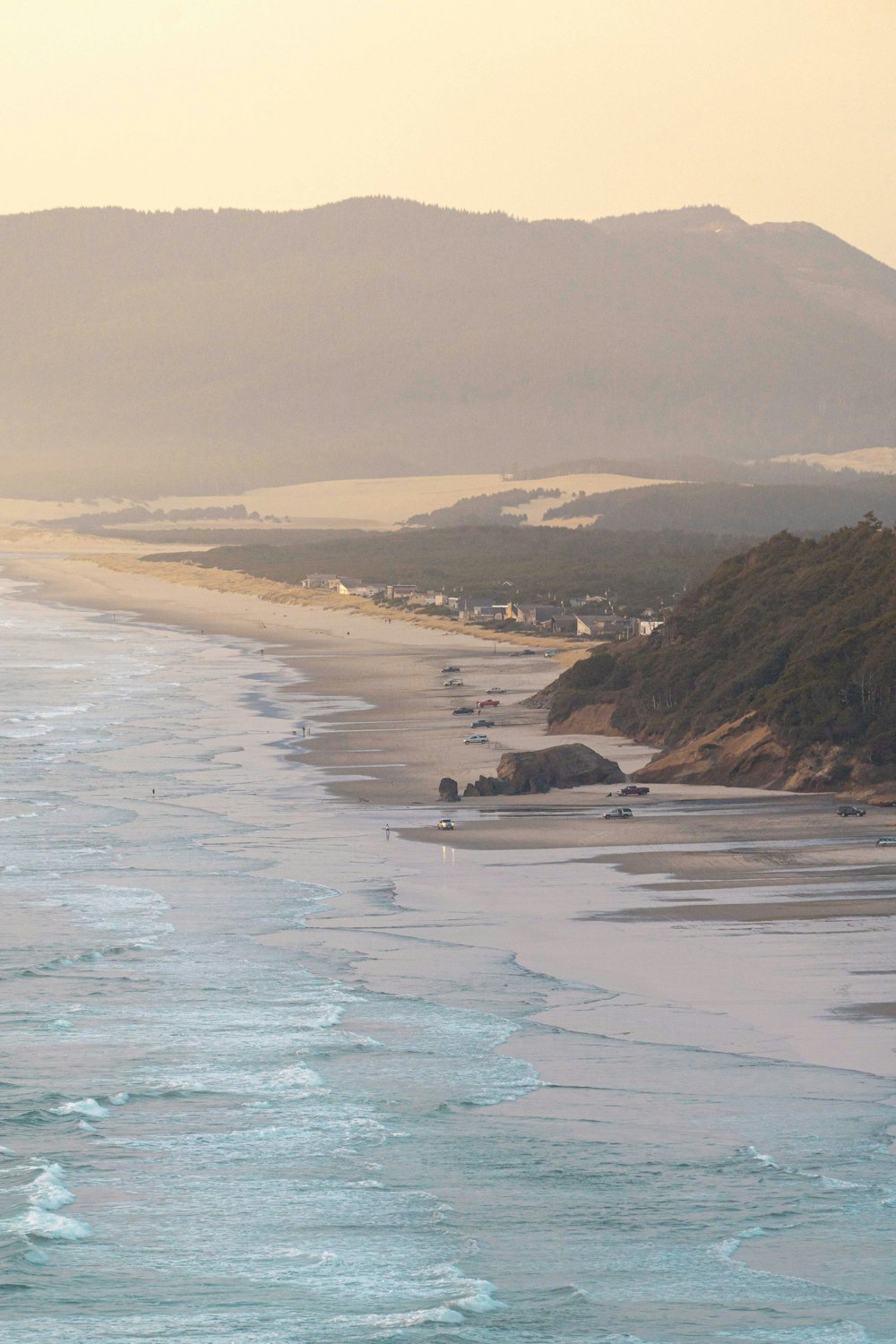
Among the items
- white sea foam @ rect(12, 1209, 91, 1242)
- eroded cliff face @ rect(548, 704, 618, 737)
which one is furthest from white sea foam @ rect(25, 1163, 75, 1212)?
eroded cliff face @ rect(548, 704, 618, 737)

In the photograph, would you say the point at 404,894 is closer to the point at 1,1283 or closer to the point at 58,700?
the point at 1,1283

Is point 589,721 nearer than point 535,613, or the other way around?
point 589,721

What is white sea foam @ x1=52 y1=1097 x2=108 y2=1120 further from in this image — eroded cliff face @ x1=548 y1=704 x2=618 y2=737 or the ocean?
eroded cliff face @ x1=548 y1=704 x2=618 y2=737

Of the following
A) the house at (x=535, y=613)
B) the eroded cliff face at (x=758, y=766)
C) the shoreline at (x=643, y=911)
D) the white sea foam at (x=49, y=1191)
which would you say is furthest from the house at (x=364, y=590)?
the white sea foam at (x=49, y=1191)

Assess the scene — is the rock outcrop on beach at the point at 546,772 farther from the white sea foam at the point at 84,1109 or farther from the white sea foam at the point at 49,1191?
the white sea foam at the point at 49,1191

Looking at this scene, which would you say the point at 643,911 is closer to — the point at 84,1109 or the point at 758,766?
the point at 84,1109

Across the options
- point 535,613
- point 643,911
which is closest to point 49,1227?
point 643,911
